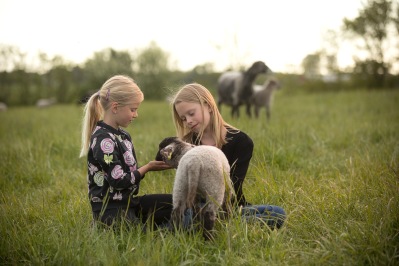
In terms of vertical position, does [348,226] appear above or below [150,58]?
below

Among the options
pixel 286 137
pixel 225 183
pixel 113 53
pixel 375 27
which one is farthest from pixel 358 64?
pixel 225 183

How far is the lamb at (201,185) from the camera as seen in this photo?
224 centimetres

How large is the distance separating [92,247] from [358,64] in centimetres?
2324

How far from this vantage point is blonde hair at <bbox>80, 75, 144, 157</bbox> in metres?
2.78

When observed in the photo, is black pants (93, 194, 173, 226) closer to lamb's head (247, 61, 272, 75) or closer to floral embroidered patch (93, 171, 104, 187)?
floral embroidered patch (93, 171, 104, 187)

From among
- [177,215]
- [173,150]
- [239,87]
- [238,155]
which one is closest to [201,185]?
[177,215]

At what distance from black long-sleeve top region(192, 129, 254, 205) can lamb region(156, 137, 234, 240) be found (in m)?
0.45

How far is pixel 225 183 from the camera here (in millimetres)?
2443

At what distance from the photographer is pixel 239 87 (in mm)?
9789

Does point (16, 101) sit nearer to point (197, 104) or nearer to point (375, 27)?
point (375, 27)

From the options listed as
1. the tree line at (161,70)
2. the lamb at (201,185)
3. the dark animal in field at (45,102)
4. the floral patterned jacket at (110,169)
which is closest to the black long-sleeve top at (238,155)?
the lamb at (201,185)

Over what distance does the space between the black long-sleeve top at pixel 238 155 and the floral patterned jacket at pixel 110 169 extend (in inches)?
29.6

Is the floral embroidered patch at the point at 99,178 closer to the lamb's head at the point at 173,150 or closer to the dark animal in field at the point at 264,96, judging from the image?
the lamb's head at the point at 173,150

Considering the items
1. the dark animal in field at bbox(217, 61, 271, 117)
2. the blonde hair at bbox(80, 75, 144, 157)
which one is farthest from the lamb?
the dark animal in field at bbox(217, 61, 271, 117)
